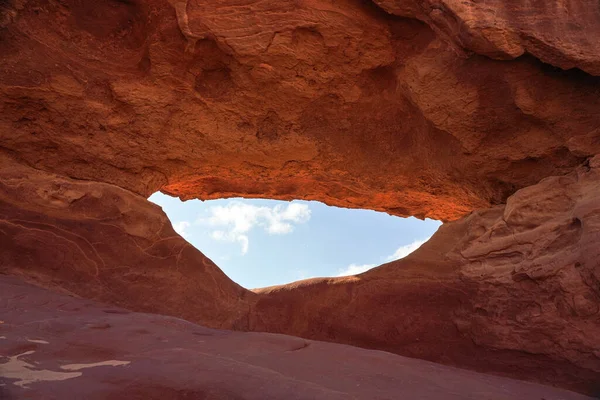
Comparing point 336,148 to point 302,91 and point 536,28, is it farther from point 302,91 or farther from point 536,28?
point 536,28

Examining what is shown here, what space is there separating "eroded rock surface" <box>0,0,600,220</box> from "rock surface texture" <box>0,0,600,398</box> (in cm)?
2

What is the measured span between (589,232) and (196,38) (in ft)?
11.8

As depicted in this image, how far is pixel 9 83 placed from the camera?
449 centimetres

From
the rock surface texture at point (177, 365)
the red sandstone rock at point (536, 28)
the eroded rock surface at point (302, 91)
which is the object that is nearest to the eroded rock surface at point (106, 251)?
the rock surface texture at point (177, 365)

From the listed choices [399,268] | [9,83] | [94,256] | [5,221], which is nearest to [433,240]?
[399,268]

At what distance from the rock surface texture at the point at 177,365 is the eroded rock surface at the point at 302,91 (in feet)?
7.08

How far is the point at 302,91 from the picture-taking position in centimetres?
512

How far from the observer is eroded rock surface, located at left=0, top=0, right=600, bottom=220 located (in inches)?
167

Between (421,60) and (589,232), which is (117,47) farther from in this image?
(589,232)

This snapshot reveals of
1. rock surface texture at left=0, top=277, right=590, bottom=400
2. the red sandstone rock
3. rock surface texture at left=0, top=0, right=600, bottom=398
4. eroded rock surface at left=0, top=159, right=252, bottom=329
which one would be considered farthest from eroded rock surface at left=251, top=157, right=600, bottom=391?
the red sandstone rock

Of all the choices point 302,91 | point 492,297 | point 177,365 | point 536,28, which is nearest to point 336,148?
point 302,91

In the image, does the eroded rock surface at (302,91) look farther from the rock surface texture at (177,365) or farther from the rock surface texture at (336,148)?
the rock surface texture at (177,365)

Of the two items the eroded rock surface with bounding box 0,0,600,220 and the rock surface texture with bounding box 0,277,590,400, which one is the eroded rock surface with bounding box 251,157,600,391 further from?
the eroded rock surface with bounding box 0,0,600,220

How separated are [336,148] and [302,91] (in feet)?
2.73
